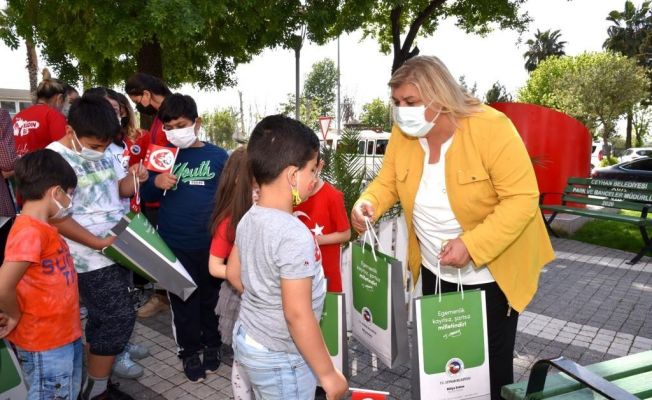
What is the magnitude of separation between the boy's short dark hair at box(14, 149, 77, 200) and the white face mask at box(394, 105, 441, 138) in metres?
1.54

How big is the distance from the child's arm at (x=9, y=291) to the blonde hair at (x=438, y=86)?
70.6 inches

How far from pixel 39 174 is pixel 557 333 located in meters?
4.05

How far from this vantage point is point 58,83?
4137mm

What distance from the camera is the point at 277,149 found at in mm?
1578

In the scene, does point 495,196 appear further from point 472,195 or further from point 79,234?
point 79,234

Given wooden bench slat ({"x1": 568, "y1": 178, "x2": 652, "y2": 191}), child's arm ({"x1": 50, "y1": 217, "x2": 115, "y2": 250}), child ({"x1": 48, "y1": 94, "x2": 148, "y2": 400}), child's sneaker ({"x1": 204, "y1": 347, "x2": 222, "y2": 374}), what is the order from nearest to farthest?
1. child's arm ({"x1": 50, "y1": 217, "x2": 115, "y2": 250})
2. child ({"x1": 48, "y1": 94, "x2": 148, "y2": 400})
3. child's sneaker ({"x1": 204, "y1": 347, "x2": 222, "y2": 374})
4. wooden bench slat ({"x1": 568, "y1": 178, "x2": 652, "y2": 191})

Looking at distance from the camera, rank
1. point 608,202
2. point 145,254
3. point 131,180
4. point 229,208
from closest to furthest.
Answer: point 145,254, point 229,208, point 131,180, point 608,202

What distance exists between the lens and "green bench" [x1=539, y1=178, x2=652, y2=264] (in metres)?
6.24

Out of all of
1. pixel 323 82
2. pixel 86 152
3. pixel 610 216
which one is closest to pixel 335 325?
pixel 86 152

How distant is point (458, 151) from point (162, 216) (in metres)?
2.07

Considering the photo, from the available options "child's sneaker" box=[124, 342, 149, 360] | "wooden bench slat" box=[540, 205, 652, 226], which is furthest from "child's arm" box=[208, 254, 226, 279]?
"wooden bench slat" box=[540, 205, 652, 226]

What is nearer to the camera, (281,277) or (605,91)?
(281,277)

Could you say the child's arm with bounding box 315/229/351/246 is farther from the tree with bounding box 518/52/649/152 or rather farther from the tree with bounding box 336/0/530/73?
the tree with bounding box 518/52/649/152

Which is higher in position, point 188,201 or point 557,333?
point 188,201
